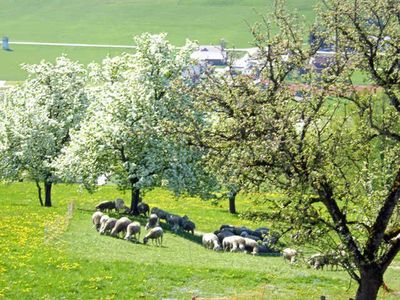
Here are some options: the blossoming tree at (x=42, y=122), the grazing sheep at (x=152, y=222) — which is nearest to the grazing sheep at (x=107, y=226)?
the grazing sheep at (x=152, y=222)

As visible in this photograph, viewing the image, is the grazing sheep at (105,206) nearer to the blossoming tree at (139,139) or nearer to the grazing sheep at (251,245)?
Result: the blossoming tree at (139,139)

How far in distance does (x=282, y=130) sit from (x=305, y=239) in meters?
4.60

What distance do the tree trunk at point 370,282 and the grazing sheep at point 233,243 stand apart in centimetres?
2192

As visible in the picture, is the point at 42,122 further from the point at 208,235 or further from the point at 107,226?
the point at 208,235

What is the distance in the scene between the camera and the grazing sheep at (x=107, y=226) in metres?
51.5

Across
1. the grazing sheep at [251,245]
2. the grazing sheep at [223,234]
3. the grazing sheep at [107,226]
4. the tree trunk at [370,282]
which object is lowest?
the grazing sheep at [251,245]

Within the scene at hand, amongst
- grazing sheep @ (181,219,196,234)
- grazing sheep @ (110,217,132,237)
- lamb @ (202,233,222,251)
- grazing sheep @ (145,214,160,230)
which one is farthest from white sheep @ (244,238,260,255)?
grazing sheep @ (110,217,132,237)

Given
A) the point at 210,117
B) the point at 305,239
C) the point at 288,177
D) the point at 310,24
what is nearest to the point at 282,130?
the point at 288,177

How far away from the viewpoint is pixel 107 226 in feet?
169

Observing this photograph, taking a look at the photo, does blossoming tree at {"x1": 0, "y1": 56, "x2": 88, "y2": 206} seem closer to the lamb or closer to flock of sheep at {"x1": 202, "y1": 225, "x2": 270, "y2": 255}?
the lamb

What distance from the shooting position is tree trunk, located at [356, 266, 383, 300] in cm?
3084

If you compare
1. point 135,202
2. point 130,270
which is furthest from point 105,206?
point 130,270

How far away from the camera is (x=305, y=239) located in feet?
98.8

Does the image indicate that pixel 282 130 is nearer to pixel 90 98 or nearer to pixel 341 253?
pixel 341 253
